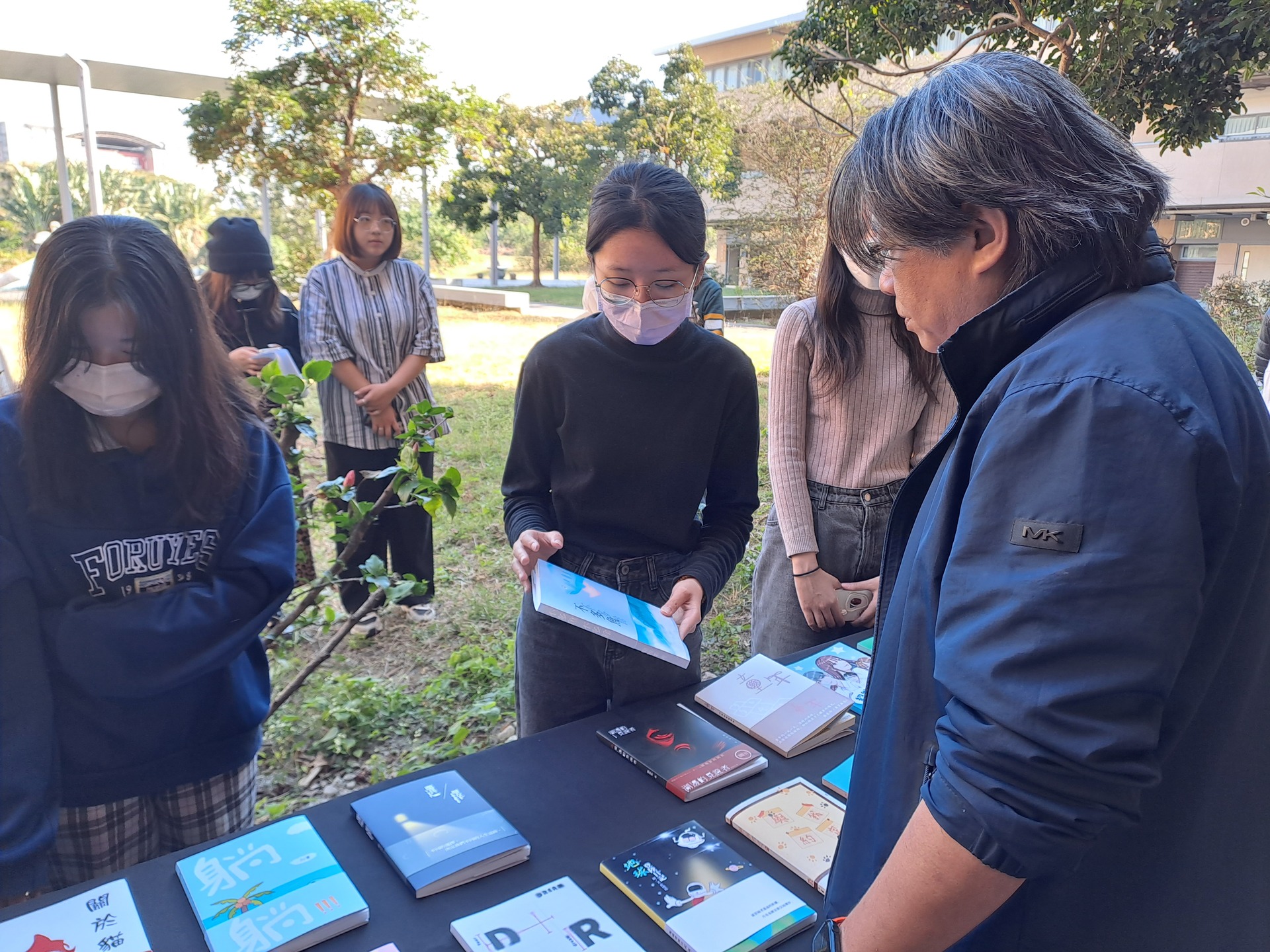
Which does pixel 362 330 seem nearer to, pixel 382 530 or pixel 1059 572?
pixel 382 530

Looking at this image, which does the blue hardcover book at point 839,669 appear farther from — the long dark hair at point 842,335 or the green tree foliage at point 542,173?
the green tree foliage at point 542,173

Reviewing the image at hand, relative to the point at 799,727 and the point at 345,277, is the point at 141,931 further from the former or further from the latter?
the point at 345,277

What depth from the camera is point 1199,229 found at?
682 inches

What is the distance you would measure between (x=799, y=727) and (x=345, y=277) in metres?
3.00

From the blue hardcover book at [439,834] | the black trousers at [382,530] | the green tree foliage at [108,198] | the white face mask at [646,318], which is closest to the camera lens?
the blue hardcover book at [439,834]

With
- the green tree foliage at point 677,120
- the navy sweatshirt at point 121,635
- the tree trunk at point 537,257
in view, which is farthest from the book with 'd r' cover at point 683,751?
the tree trunk at point 537,257

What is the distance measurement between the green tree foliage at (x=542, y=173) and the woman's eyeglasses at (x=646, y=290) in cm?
1536

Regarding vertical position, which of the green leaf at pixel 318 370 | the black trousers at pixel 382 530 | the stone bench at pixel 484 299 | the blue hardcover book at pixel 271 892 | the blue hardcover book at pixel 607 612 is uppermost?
the green leaf at pixel 318 370

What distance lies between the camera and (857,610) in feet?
6.95

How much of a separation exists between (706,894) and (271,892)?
573 millimetres

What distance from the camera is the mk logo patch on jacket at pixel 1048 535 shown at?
2.22 ft

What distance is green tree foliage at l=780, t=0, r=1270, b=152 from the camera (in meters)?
3.59

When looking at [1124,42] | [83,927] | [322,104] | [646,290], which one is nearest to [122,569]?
[83,927]

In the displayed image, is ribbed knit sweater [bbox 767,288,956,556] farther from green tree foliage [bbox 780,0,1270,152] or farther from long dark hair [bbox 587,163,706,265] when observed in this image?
green tree foliage [bbox 780,0,1270,152]
